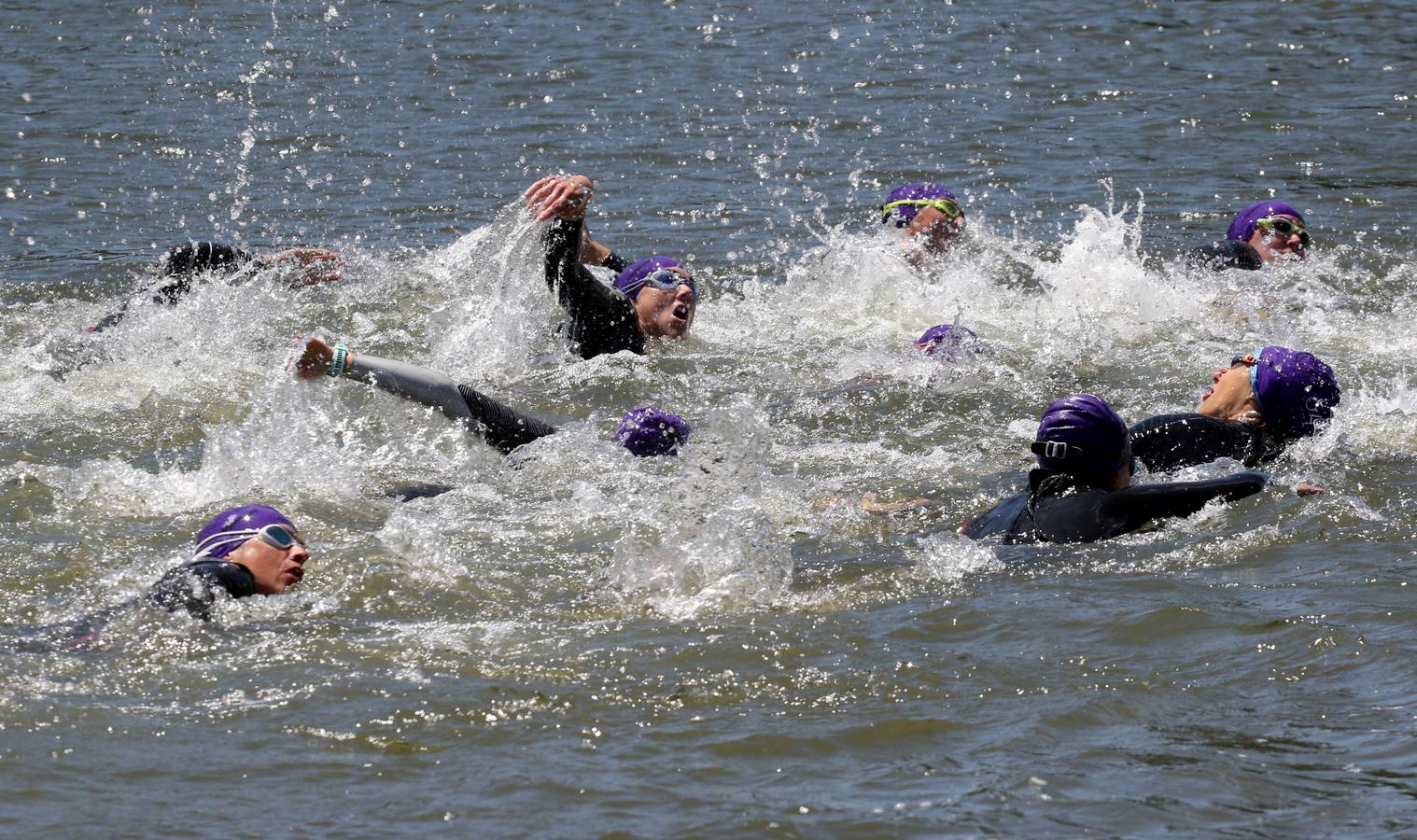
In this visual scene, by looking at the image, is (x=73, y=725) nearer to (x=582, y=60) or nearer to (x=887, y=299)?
(x=887, y=299)

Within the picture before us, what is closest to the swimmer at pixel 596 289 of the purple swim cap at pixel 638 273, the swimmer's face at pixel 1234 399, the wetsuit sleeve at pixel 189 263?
the purple swim cap at pixel 638 273

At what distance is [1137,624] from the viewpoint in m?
6.36

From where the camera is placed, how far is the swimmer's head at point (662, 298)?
10523mm

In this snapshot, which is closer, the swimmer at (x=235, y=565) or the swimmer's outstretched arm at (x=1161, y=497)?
the swimmer at (x=235, y=565)

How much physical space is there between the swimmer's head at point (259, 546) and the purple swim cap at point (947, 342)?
4.89 metres

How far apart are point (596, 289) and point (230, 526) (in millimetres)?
3322

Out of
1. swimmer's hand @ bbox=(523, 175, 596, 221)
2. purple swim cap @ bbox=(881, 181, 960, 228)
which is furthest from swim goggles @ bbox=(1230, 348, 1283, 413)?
purple swim cap @ bbox=(881, 181, 960, 228)

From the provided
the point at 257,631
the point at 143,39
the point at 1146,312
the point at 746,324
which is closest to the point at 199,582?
the point at 257,631

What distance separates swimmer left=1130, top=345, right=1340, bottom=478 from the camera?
316 inches

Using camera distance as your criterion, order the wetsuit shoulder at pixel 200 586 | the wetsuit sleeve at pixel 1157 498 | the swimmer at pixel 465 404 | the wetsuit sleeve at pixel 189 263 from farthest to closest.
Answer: the wetsuit sleeve at pixel 189 263, the swimmer at pixel 465 404, the wetsuit sleeve at pixel 1157 498, the wetsuit shoulder at pixel 200 586

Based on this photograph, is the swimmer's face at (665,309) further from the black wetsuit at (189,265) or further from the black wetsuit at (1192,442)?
the black wetsuit at (1192,442)

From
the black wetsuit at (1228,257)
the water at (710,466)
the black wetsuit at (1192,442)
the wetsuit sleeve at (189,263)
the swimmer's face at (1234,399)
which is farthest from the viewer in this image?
the black wetsuit at (1228,257)

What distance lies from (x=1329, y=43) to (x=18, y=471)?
1682cm

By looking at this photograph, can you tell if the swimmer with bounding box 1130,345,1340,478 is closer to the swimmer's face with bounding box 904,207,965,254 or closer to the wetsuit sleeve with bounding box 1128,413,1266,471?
the wetsuit sleeve with bounding box 1128,413,1266,471
